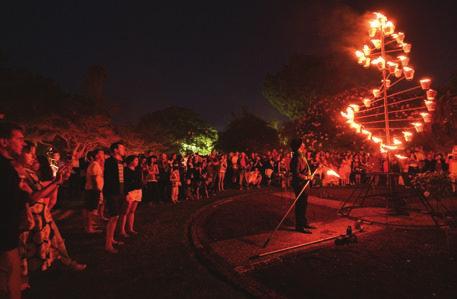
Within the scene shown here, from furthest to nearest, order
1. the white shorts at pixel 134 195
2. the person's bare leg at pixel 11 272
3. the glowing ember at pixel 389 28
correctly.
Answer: the glowing ember at pixel 389 28
the white shorts at pixel 134 195
the person's bare leg at pixel 11 272

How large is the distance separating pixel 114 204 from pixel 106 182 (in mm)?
547

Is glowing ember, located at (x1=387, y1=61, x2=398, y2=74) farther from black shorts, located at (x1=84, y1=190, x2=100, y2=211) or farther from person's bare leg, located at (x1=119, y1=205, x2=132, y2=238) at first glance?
black shorts, located at (x1=84, y1=190, x2=100, y2=211)

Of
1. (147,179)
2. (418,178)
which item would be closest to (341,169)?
(418,178)

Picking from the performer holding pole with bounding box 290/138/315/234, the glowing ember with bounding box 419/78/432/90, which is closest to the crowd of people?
the glowing ember with bounding box 419/78/432/90

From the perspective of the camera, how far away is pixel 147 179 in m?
12.1

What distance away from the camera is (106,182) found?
6344mm

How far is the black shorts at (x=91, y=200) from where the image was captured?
7871 mm

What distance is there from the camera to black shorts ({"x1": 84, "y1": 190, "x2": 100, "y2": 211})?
7.87 metres

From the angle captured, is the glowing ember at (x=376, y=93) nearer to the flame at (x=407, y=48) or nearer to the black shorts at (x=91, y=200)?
the flame at (x=407, y=48)

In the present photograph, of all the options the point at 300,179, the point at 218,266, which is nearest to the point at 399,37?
the point at 300,179

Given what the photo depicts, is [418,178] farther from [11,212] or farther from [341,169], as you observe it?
[341,169]

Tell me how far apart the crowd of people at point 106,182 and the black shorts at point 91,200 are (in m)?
0.02

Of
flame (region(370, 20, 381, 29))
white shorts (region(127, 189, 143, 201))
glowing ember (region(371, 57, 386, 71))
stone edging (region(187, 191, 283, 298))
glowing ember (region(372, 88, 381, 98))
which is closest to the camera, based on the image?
stone edging (region(187, 191, 283, 298))

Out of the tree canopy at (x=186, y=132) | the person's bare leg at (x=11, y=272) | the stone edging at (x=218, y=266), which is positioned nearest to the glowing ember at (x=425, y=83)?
the stone edging at (x=218, y=266)
